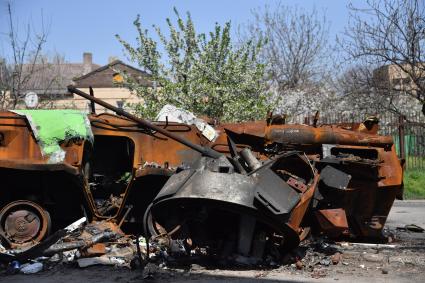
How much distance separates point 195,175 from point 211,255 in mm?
1124

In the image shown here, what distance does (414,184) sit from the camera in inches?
599

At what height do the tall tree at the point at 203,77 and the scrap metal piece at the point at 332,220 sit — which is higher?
the tall tree at the point at 203,77

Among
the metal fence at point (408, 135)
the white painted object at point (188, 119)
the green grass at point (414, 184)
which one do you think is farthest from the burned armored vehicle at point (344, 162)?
the metal fence at point (408, 135)

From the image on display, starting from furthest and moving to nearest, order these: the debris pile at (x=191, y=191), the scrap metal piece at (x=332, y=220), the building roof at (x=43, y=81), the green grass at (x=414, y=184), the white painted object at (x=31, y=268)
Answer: the building roof at (x=43, y=81) < the green grass at (x=414, y=184) < the scrap metal piece at (x=332, y=220) < the white painted object at (x=31, y=268) < the debris pile at (x=191, y=191)

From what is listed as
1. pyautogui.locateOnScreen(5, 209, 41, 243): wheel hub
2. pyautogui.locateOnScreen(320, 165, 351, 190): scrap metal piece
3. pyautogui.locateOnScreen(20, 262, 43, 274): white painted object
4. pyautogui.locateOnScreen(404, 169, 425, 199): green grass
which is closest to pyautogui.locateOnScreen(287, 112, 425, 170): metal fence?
pyautogui.locateOnScreen(404, 169, 425, 199): green grass

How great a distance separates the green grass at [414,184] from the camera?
14495mm

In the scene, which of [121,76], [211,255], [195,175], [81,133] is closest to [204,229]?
[211,255]

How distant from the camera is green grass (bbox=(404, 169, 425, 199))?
1450cm

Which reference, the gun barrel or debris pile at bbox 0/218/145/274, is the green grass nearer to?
the gun barrel

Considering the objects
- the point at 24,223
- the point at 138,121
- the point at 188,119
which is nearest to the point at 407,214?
the point at 188,119

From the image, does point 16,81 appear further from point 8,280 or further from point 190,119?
point 8,280

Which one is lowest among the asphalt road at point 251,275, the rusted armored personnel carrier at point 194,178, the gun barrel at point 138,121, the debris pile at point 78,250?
the asphalt road at point 251,275

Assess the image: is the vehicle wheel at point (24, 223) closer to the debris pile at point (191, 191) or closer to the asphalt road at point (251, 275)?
the debris pile at point (191, 191)

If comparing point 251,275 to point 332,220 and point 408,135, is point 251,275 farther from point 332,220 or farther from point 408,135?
point 408,135
